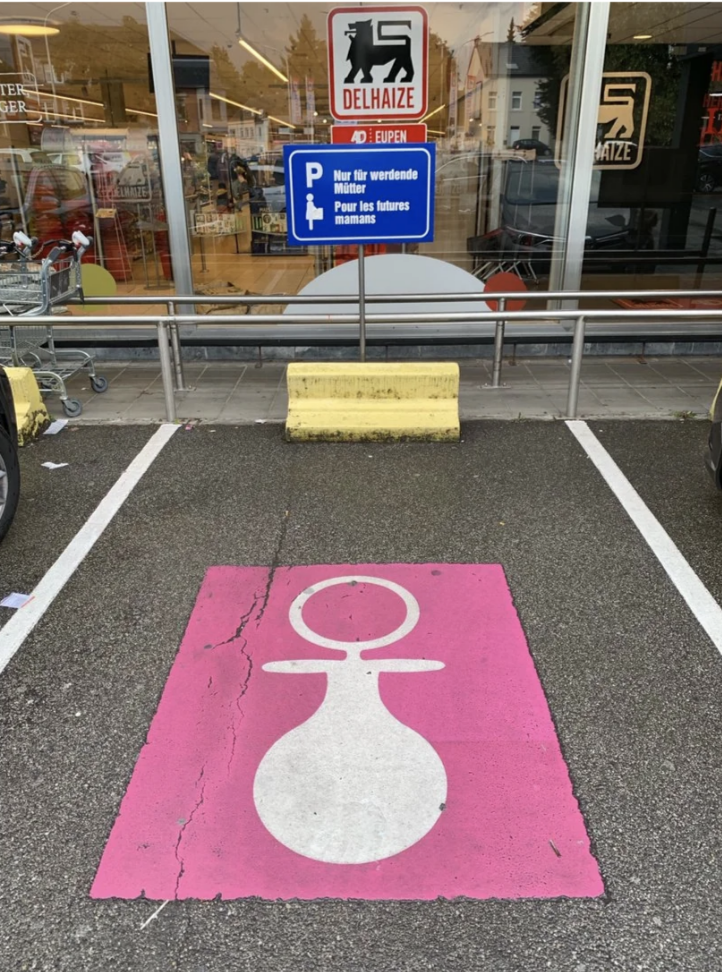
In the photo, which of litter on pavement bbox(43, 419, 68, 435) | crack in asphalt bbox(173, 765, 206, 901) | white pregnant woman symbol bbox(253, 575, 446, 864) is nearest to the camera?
crack in asphalt bbox(173, 765, 206, 901)

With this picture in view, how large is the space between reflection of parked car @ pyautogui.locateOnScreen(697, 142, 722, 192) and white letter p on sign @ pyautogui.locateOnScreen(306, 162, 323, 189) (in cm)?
546

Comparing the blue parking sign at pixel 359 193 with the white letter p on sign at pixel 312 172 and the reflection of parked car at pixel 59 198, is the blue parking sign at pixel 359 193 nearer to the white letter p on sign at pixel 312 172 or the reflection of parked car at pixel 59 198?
the white letter p on sign at pixel 312 172

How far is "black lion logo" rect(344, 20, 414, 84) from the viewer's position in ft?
18.0

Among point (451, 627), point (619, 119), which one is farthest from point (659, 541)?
point (619, 119)

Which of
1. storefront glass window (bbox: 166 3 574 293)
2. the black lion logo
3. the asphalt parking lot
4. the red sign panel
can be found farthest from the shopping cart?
the black lion logo

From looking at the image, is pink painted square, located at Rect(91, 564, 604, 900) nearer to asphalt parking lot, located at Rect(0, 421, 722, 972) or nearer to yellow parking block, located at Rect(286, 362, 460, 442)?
asphalt parking lot, located at Rect(0, 421, 722, 972)

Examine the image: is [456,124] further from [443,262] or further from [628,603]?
[628,603]

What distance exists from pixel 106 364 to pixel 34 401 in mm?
2058

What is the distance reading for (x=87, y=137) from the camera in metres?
7.75

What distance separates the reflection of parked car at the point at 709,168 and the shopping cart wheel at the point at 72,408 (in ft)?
23.8

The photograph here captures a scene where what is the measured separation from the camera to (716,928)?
2.01 meters

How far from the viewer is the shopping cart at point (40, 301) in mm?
5902

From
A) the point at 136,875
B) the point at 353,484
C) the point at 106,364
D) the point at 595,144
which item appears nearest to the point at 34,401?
the point at 106,364

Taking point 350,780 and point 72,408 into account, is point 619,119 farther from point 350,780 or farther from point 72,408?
point 350,780
